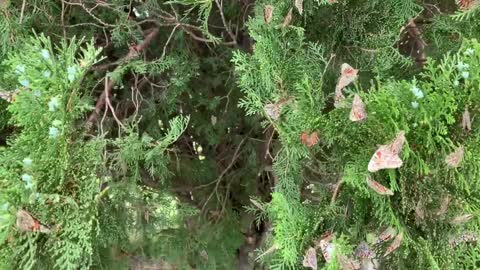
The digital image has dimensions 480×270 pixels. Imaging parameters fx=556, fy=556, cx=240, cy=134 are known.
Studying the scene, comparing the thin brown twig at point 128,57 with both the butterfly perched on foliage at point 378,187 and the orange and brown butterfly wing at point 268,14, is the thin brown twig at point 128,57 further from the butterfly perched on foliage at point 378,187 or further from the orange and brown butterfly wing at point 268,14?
the butterfly perched on foliage at point 378,187

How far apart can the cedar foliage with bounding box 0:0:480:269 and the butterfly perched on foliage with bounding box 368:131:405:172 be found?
3cm

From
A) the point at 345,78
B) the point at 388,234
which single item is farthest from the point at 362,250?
the point at 345,78

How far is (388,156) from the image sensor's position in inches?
30.2

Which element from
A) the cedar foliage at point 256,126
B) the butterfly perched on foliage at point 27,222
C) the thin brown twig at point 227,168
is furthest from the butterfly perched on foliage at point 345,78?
the thin brown twig at point 227,168

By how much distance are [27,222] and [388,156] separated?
0.51 metres

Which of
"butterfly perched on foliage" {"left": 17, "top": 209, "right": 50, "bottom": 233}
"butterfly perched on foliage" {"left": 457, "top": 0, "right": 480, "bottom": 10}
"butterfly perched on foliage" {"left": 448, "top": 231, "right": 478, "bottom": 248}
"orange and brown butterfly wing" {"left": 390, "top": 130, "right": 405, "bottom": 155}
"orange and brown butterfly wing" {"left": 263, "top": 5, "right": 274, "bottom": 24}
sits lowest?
"butterfly perched on foliage" {"left": 448, "top": 231, "right": 478, "bottom": 248}

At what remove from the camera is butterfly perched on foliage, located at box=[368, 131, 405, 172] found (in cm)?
76

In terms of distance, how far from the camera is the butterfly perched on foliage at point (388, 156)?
2.49ft

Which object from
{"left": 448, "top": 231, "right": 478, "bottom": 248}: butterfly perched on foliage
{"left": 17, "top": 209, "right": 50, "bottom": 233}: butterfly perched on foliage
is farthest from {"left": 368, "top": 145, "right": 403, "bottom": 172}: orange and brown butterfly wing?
{"left": 17, "top": 209, "right": 50, "bottom": 233}: butterfly perched on foliage

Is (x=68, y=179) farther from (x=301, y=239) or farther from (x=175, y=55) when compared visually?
(x=175, y=55)

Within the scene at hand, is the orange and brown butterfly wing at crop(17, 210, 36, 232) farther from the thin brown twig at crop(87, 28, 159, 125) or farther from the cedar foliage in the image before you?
the thin brown twig at crop(87, 28, 159, 125)

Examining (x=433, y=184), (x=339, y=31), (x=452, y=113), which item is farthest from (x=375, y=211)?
(x=339, y=31)

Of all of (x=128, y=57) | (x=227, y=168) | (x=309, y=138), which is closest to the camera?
(x=309, y=138)

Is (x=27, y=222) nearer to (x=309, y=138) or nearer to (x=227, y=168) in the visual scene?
(x=309, y=138)
